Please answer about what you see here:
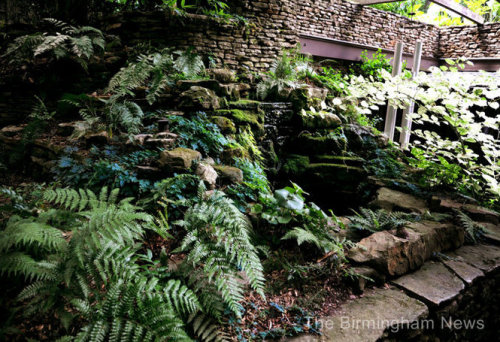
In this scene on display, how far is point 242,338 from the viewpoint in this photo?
1.70m

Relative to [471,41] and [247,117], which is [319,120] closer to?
[247,117]

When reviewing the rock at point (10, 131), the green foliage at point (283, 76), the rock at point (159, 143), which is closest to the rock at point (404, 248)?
the rock at point (159, 143)

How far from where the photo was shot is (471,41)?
1214 cm

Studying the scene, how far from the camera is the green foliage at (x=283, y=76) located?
540 centimetres

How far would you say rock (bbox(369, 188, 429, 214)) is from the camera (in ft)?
12.3

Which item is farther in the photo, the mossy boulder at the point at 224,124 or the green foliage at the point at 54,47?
the green foliage at the point at 54,47

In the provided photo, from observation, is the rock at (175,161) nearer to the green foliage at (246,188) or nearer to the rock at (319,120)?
the green foliage at (246,188)

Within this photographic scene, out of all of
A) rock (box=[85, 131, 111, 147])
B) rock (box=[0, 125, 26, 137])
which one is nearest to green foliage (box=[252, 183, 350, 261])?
rock (box=[85, 131, 111, 147])

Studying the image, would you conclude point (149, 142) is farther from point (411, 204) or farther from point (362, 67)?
point (362, 67)

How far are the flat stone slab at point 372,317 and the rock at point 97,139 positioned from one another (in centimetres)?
296

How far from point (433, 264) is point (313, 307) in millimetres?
A: 1491

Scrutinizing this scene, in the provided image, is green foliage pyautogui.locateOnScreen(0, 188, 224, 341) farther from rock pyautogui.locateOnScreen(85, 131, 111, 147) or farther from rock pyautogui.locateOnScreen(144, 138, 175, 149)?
rock pyautogui.locateOnScreen(85, 131, 111, 147)

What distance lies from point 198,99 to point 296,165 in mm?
2073

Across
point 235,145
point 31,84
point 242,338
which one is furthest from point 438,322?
point 31,84
